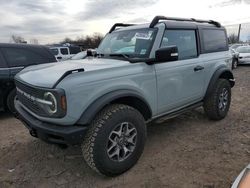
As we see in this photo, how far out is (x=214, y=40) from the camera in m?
5.37

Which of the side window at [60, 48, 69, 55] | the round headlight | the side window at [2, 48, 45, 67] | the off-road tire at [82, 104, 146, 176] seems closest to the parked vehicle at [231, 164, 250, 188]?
the off-road tire at [82, 104, 146, 176]

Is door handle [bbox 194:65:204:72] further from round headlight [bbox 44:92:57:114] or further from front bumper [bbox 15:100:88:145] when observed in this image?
round headlight [bbox 44:92:57:114]

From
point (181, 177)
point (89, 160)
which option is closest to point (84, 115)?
point (89, 160)

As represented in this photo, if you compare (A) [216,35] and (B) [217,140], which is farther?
(A) [216,35]

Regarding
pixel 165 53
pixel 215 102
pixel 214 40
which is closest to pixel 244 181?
pixel 165 53

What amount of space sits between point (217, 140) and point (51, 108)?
283cm

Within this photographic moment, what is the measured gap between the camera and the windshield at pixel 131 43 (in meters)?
3.98

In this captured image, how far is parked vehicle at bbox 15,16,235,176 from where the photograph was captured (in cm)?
304

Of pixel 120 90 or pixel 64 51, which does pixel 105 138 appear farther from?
pixel 64 51

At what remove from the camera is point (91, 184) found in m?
3.37

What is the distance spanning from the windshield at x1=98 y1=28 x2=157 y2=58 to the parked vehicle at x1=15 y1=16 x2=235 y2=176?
16 millimetres

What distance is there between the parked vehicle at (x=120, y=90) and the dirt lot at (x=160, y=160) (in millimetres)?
326

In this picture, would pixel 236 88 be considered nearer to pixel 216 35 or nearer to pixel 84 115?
pixel 216 35

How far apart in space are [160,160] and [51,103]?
70.1 inches
